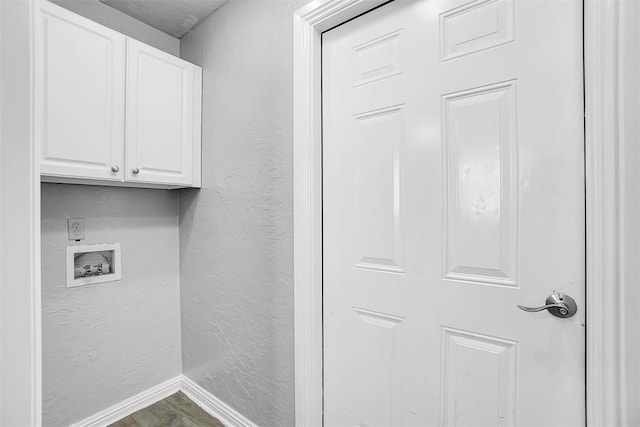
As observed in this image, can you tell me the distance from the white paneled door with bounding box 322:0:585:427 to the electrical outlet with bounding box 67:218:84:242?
1318 millimetres

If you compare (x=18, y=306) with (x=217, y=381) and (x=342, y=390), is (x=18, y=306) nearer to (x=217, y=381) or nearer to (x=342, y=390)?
(x=342, y=390)

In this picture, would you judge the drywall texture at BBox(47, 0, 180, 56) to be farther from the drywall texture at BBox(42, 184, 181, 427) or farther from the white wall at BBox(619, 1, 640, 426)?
the white wall at BBox(619, 1, 640, 426)

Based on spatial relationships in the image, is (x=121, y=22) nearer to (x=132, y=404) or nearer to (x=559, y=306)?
(x=132, y=404)

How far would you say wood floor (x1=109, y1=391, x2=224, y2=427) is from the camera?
1720 millimetres

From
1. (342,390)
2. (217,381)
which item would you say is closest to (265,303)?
(342,390)

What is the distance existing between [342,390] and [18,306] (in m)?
1.19

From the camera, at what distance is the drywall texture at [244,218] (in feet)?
4.78

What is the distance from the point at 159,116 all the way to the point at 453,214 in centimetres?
155

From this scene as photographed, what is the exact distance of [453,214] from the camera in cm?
105

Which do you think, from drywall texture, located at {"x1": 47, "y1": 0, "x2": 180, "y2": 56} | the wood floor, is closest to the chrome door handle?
the wood floor

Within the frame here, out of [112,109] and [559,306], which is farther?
[112,109]

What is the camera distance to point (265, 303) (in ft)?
5.08

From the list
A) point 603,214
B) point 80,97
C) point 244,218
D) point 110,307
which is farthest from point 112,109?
point 603,214

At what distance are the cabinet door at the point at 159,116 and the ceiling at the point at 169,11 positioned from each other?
0.27 meters
